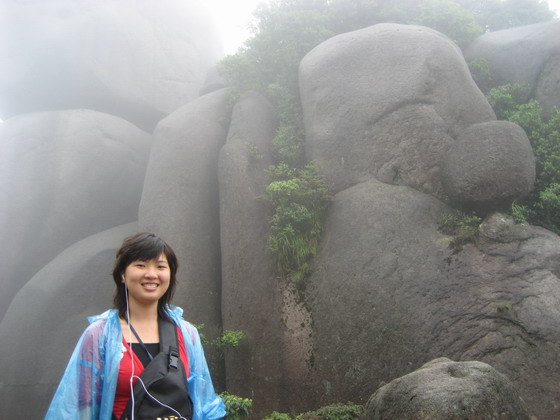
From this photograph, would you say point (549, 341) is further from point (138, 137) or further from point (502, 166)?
point (138, 137)

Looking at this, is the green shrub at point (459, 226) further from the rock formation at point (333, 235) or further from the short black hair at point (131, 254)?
the short black hair at point (131, 254)

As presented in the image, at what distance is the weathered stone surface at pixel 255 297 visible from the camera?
8.25 m

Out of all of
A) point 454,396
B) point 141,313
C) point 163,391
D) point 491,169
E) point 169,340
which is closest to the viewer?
point 163,391

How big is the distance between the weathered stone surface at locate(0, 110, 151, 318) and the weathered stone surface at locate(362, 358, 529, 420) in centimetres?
1077

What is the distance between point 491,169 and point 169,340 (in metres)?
7.13

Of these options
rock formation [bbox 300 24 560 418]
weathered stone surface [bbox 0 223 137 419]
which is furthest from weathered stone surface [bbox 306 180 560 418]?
weathered stone surface [bbox 0 223 137 419]

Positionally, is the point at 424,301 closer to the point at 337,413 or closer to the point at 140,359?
the point at 337,413

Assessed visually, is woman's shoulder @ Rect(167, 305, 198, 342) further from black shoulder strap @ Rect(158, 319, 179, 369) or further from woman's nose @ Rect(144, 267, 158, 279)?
woman's nose @ Rect(144, 267, 158, 279)

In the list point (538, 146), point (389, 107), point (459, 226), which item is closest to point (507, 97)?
point (538, 146)

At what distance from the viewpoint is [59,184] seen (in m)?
13.0

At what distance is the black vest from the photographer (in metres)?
2.56

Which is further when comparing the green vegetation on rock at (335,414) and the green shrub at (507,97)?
the green shrub at (507,97)

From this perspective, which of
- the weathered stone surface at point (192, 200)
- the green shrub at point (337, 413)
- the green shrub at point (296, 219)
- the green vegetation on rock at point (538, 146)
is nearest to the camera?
the green shrub at point (337, 413)

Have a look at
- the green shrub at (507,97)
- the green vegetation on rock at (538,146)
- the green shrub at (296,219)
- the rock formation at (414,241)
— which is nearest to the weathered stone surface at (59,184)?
the green shrub at (296,219)
